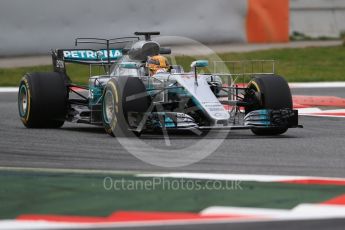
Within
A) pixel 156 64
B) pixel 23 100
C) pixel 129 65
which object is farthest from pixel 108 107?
pixel 23 100

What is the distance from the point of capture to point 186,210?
276 inches

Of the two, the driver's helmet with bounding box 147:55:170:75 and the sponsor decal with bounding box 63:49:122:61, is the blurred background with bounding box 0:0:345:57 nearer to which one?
the sponsor decal with bounding box 63:49:122:61

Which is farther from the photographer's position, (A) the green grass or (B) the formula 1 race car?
(A) the green grass

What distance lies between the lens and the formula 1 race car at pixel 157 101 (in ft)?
37.6

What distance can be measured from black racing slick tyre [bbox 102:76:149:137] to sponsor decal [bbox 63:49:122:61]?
2012mm

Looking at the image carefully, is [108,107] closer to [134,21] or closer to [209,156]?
[209,156]

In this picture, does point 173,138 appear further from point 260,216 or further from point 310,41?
point 310,41

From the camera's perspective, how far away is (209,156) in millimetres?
10047

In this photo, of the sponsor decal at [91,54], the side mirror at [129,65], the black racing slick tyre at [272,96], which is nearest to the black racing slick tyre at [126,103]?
the side mirror at [129,65]

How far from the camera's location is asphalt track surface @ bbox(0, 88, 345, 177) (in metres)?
9.16

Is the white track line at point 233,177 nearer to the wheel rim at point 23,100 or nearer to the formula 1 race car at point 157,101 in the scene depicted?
the formula 1 race car at point 157,101

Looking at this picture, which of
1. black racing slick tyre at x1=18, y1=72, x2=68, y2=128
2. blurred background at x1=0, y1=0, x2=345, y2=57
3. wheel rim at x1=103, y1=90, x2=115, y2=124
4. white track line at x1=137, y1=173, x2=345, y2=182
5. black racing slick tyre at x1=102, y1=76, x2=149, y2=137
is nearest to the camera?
white track line at x1=137, y1=173, x2=345, y2=182

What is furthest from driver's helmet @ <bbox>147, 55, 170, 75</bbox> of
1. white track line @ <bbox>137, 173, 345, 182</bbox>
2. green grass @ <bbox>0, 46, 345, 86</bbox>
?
green grass @ <bbox>0, 46, 345, 86</bbox>

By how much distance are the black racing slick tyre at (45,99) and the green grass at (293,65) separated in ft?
26.0
